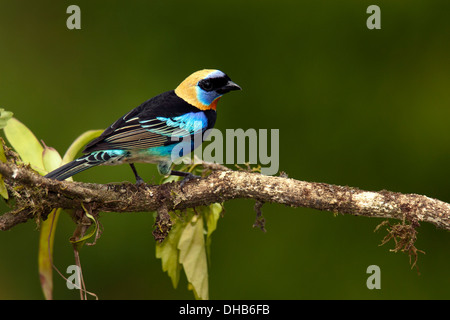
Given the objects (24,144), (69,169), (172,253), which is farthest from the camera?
(172,253)

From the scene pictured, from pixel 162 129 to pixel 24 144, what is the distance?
0.96m

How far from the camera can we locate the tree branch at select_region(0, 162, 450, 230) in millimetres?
2992

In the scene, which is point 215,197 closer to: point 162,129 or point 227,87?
point 162,129

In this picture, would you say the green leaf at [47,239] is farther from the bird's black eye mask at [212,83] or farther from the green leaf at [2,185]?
the bird's black eye mask at [212,83]

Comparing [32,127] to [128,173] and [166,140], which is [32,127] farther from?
[166,140]

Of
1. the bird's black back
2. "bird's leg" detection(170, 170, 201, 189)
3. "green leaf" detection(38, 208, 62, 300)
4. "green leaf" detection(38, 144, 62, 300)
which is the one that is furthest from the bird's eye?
"green leaf" detection(38, 208, 62, 300)

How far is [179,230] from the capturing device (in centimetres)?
360

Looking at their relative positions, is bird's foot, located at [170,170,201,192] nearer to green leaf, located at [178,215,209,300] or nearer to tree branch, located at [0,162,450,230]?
tree branch, located at [0,162,450,230]

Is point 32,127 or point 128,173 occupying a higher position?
point 32,127

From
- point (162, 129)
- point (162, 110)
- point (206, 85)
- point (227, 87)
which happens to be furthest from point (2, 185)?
point (227, 87)

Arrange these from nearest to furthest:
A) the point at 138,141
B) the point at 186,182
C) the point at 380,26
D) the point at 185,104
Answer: the point at 186,182 → the point at 138,141 → the point at 185,104 → the point at 380,26

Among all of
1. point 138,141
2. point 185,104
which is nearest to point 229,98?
point 185,104

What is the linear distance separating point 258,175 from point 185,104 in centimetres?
108

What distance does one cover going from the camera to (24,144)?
3.44 meters
